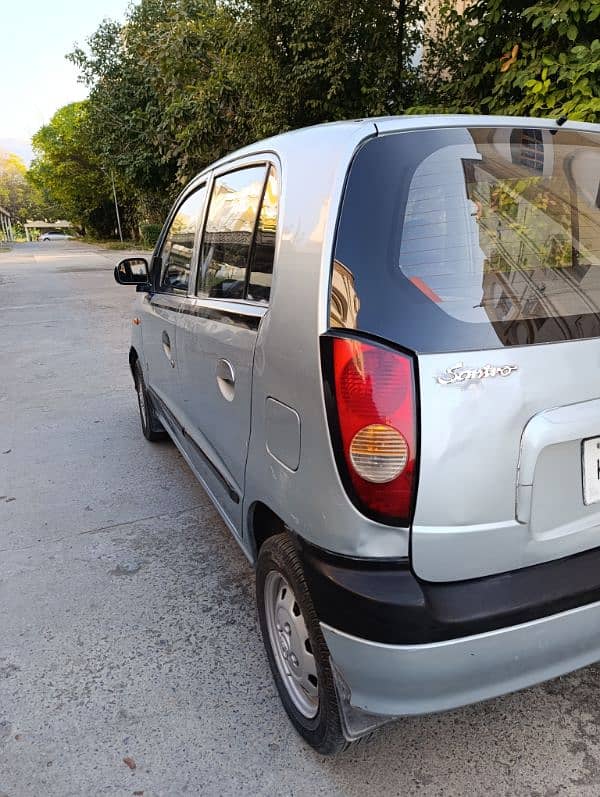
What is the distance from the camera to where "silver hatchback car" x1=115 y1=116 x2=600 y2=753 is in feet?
4.83

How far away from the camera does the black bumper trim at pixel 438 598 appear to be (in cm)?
147

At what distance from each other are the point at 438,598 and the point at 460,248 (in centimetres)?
87

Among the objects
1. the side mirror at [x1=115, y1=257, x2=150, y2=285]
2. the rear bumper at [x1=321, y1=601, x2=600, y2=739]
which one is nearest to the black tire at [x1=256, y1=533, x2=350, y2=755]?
the rear bumper at [x1=321, y1=601, x2=600, y2=739]

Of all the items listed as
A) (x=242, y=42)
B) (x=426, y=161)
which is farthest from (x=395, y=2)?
(x=426, y=161)

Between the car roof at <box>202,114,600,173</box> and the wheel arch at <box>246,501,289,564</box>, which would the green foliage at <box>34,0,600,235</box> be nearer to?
the car roof at <box>202,114,600,173</box>

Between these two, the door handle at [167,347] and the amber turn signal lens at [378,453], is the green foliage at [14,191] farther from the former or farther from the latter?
the amber turn signal lens at [378,453]

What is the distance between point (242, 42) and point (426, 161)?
30.5 ft

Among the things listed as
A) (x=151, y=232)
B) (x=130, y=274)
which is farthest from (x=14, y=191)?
(x=130, y=274)

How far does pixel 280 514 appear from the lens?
1.84 metres

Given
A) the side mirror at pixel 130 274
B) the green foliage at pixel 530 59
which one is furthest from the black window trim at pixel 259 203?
the green foliage at pixel 530 59

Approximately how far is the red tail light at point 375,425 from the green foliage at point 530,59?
395 cm

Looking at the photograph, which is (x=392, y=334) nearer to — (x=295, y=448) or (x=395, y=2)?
(x=295, y=448)

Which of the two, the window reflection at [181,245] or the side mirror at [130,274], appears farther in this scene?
the side mirror at [130,274]

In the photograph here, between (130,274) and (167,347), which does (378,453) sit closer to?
(167,347)
